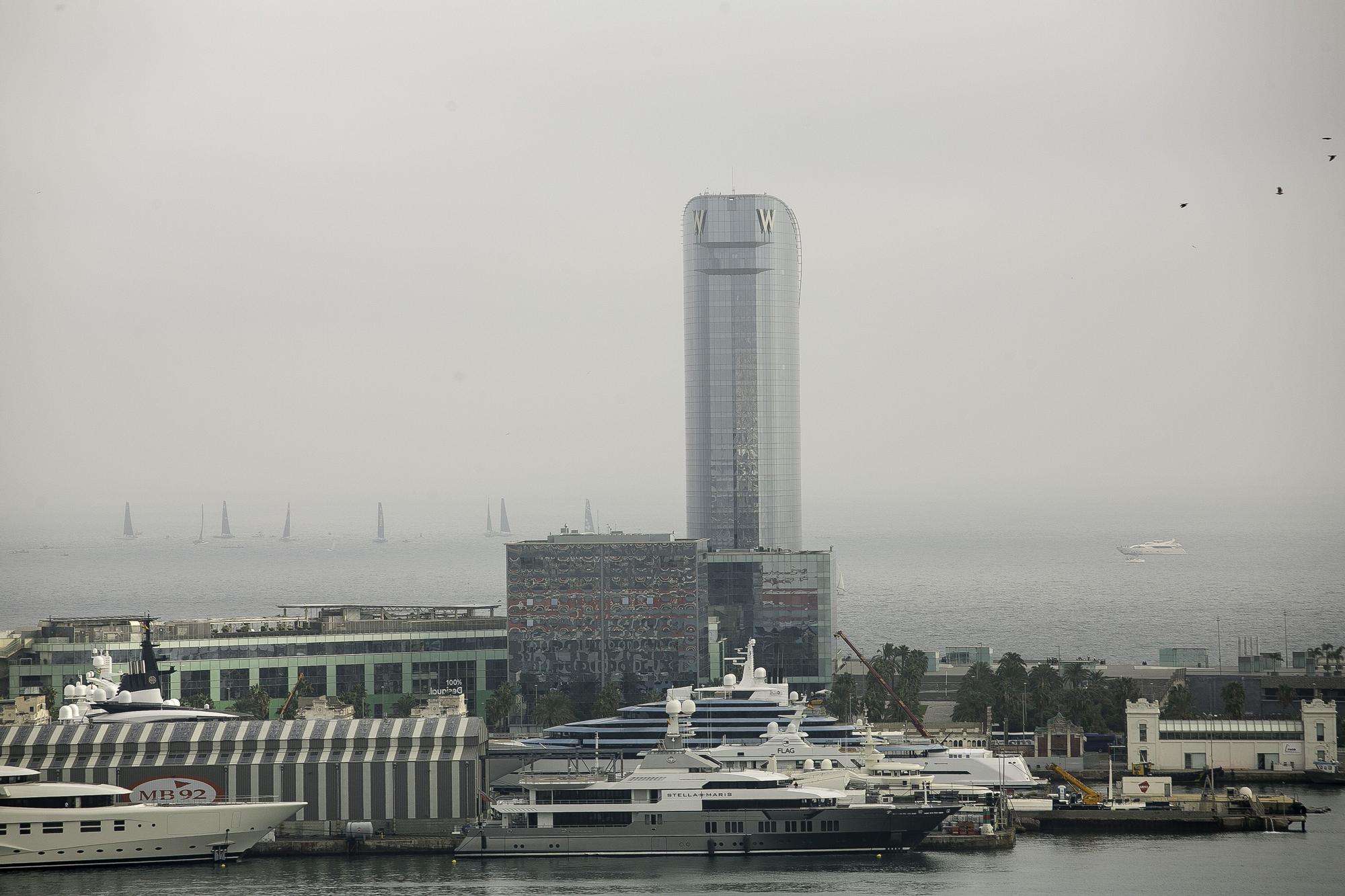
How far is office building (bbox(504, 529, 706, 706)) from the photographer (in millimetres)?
75562

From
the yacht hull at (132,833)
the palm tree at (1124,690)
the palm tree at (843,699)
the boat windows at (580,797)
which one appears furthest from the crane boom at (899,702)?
the yacht hull at (132,833)

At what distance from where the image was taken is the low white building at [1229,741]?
203ft

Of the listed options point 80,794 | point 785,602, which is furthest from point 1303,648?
point 80,794

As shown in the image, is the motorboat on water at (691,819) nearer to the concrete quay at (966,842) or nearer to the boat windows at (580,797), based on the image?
the boat windows at (580,797)

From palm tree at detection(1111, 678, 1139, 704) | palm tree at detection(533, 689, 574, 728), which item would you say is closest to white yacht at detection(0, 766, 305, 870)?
palm tree at detection(533, 689, 574, 728)

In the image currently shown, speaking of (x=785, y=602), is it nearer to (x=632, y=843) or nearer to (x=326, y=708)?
(x=326, y=708)

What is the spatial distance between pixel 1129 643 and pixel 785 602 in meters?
60.9

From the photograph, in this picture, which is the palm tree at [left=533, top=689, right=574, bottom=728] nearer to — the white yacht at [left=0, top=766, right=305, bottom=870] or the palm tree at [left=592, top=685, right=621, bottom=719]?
the palm tree at [left=592, top=685, right=621, bottom=719]

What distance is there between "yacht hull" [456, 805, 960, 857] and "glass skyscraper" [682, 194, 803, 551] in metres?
70.4

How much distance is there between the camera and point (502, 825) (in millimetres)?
50562

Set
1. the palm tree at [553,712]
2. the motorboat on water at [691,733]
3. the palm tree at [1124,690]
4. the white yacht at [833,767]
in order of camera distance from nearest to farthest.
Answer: the white yacht at [833,767] → the motorboat on water at [691,733] → the palm tree at [1124,690] → the palm tree at [553,712]

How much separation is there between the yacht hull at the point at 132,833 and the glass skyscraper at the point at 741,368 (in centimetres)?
7135

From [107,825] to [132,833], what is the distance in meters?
0.67

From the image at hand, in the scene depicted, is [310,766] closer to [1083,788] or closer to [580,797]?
[580,797]
